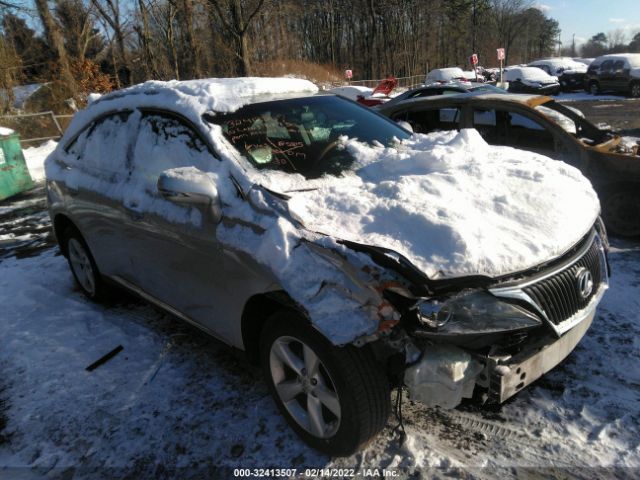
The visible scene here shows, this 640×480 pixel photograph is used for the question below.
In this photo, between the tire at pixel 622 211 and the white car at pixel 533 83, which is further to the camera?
the white car at pixel 533 83

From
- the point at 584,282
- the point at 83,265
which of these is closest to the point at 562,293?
the point at 584,282

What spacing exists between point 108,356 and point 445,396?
2632mm

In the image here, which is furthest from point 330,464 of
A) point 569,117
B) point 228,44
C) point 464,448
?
point 228,44

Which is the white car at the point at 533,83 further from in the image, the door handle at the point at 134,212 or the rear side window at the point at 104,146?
the door handle at the point at 134,212

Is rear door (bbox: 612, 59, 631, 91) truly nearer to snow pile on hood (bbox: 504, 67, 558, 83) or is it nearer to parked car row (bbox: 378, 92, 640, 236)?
snow pile on hood (bbox: 504, 67, 558, 83)

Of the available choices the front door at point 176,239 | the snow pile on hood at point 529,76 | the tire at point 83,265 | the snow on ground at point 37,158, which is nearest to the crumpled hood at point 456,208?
the front door at point 176,239

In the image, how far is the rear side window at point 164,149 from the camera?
305 cm

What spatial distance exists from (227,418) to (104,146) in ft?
7.85

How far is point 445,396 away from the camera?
2.11 meters

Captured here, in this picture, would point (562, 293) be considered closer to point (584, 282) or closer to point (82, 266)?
point (584, 282)

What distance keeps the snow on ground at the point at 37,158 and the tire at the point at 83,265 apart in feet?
28.0

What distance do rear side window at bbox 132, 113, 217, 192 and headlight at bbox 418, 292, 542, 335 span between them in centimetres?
157

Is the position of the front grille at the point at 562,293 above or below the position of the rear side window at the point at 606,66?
below

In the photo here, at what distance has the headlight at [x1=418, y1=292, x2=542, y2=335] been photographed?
2.07 metres
